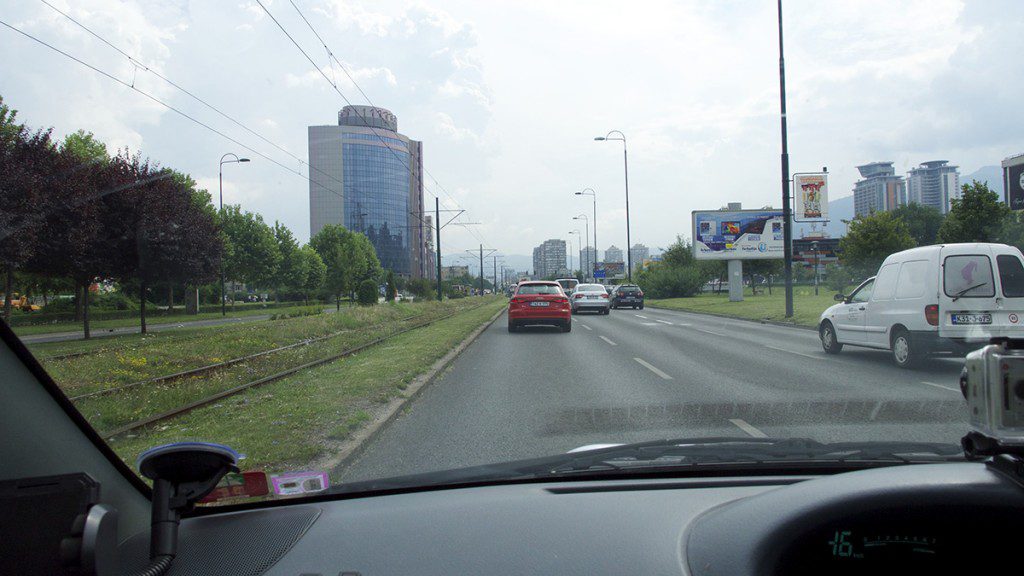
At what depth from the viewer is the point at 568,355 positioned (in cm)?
1318

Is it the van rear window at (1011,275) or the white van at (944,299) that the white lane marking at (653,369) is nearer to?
the white van at (944,299)

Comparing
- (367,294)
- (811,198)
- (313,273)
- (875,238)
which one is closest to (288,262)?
(313,273)

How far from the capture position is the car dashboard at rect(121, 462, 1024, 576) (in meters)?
1.71

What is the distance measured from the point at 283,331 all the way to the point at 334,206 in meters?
62.0

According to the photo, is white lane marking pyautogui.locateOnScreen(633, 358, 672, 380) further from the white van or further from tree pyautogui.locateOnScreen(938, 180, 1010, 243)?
tree pyautogui.locateOnScreen(938, 180, 1010, 243)

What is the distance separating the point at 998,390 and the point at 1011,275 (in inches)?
381

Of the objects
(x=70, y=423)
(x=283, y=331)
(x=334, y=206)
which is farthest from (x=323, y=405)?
(x=334, y=206)

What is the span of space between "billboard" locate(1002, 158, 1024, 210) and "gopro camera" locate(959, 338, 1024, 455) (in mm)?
9996

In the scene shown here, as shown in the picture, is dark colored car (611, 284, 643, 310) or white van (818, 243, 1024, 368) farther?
dark colored car (611, 284, 643, 310)

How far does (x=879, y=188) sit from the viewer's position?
1310 centimetres

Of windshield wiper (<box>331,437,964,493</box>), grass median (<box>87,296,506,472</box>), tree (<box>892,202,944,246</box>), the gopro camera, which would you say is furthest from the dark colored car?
the gopro camera

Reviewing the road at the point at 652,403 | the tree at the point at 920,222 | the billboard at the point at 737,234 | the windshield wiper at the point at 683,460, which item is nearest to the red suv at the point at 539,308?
the road at the point at 652,403

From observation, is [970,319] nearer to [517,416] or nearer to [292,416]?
[517,416]

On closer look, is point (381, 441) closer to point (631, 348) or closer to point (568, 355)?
point (568, 355)
